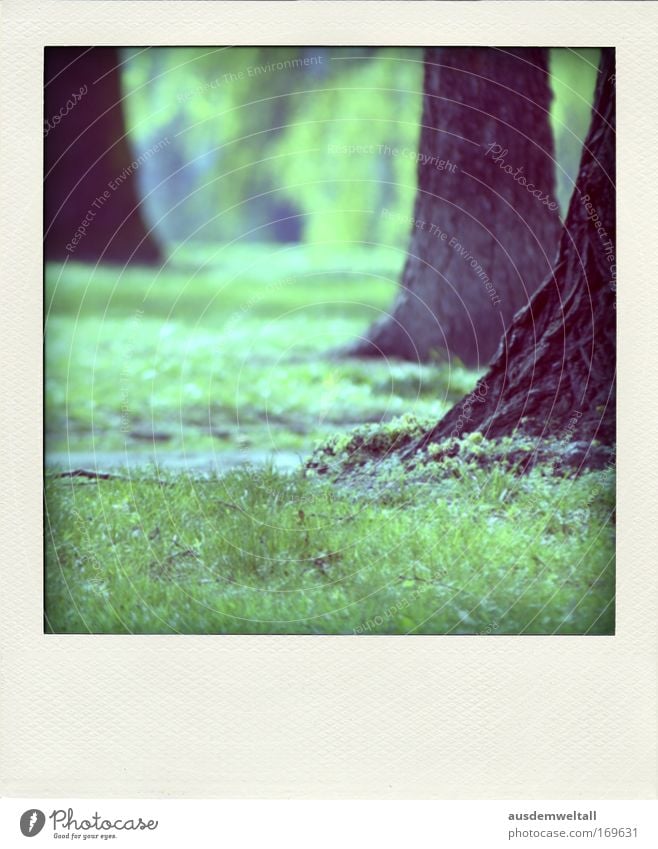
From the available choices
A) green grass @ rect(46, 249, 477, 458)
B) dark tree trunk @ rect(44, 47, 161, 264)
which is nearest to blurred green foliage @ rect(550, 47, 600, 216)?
green grass @ rect(46, 249, 477, 458)

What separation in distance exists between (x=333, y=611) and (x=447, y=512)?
45cm

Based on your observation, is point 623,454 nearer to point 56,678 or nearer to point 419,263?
point 419,263

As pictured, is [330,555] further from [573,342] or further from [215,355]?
[573,342]

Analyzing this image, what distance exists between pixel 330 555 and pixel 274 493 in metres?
0.25

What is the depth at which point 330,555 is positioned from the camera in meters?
3.01

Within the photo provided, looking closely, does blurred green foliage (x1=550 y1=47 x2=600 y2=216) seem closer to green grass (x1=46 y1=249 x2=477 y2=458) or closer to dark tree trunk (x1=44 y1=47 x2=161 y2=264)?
green grass (x1=46 y1=249 x2=477 y2=458)

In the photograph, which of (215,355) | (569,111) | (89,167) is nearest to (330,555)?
(215,355)

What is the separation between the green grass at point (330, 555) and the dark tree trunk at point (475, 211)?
44 centimetres

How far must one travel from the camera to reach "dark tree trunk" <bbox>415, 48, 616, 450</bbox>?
301 centimetres

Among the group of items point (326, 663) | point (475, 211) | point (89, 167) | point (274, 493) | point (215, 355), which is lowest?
point (326, 663)

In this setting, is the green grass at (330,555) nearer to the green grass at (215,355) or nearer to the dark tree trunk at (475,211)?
the green grass at (215,355)

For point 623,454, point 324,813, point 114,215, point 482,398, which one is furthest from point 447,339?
point 324,813

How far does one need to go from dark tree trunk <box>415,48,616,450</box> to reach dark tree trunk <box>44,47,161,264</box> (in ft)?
3.64

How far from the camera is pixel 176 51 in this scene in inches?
118
